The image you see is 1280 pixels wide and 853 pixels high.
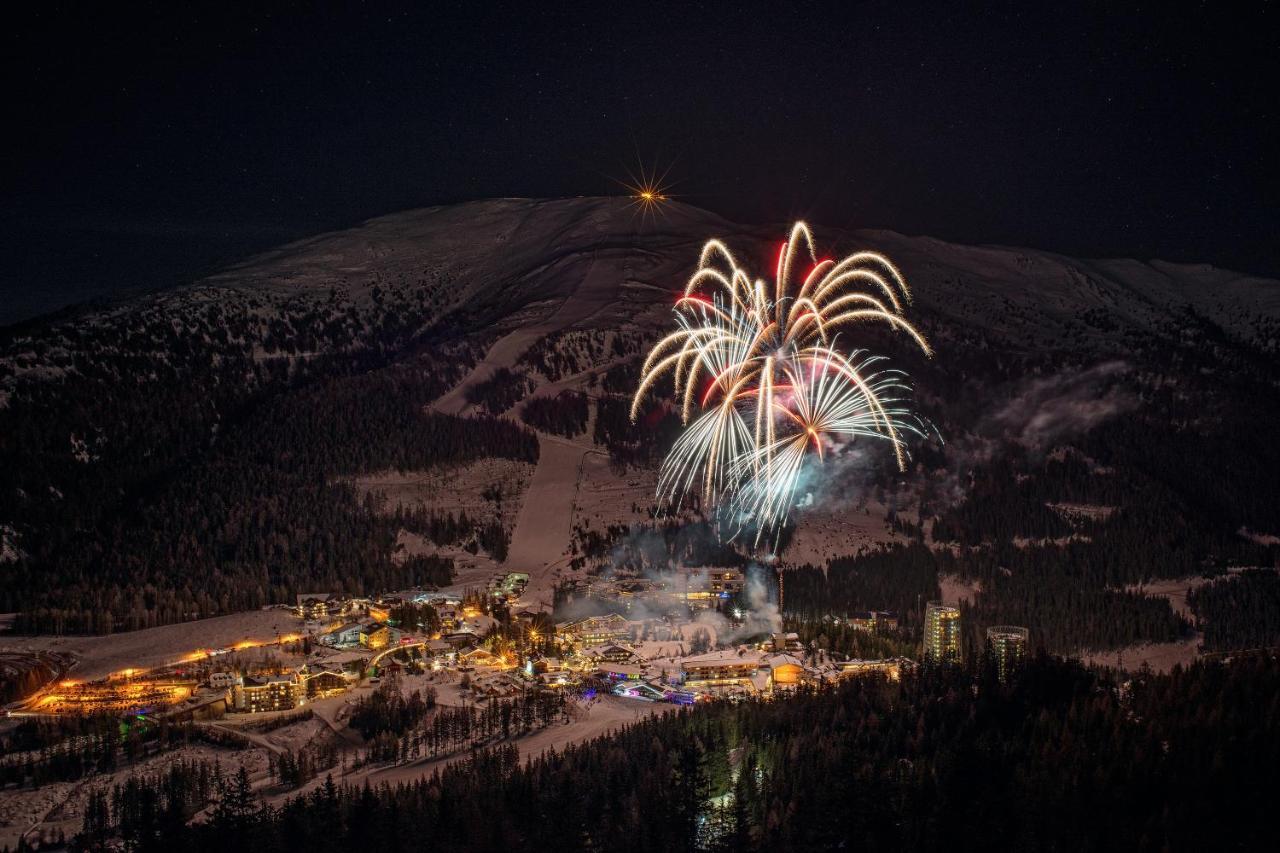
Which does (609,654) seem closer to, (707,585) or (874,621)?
(707,585)

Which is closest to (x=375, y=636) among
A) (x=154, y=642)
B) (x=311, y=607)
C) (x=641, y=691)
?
(x=311, y=607)

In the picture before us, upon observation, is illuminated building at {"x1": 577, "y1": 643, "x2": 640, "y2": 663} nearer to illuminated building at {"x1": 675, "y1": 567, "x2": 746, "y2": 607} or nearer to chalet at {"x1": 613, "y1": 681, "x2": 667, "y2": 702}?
chalet at {"x1": 613, "y1": 681, "x2": 667, "y2": 702}

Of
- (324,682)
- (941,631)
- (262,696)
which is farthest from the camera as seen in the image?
(941,631)

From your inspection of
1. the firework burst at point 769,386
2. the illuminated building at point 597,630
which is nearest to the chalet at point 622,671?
the illuminated building at point 597,630

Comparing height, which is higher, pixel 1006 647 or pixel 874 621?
pixel 874 621

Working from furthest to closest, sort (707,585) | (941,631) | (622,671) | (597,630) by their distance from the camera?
(707,585) < (597,630) < (941,631) < (622,671)

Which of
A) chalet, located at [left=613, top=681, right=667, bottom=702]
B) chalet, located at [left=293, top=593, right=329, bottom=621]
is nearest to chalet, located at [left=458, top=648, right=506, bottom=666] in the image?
chalet, located at [left=613, top=681, right=667, bottom=702]
